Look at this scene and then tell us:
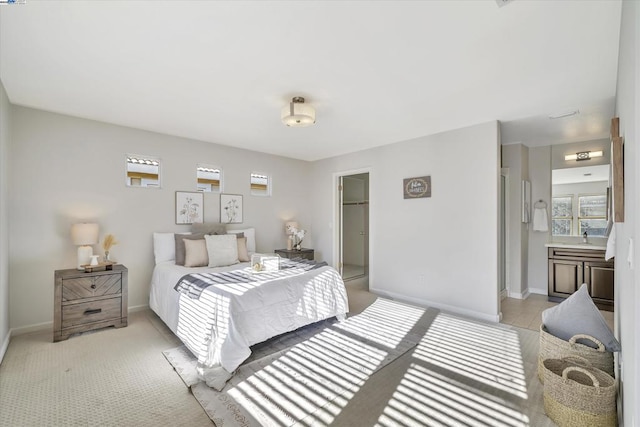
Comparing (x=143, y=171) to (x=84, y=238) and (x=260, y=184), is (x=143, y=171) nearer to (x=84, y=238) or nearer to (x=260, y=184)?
(x=84, y=238)

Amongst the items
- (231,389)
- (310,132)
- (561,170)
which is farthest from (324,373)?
(561,170)

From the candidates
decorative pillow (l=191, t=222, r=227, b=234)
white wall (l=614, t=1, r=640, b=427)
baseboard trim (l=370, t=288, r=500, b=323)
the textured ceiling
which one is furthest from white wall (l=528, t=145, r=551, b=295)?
decorative pillow (l=191, t=222, r=227, b=234)

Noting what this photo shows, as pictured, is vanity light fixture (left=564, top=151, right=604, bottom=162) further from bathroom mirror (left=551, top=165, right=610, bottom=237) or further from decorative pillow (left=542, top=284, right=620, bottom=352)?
decorative pillow (left=542, top=284, right=620, bottom=352)

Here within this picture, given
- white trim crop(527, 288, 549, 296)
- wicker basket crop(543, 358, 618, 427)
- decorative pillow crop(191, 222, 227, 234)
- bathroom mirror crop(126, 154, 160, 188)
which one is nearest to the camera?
wicker basket crop(543, 358, 618, 427)

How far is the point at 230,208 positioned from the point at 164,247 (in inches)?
48.2

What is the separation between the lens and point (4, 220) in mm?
2791

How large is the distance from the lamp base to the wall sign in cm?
426

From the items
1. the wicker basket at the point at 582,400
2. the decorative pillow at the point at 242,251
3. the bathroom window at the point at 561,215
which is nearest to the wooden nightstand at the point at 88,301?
the decorative pillow at the point at 242,251

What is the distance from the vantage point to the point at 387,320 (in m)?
3.56

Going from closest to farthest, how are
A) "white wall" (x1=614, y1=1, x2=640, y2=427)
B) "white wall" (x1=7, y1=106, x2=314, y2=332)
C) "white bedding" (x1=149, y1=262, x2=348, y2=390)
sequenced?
1. "white wall" (x1=614, y1=1, x2=640, y2=427)
2. "white bedding" (x1=149, y1=262, x2=348, y2=390)
3. "white wall" (x1=7, y1=106, x2=314, y2=332)

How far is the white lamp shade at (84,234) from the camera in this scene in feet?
10.5

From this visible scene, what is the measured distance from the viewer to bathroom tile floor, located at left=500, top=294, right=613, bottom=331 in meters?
3.53

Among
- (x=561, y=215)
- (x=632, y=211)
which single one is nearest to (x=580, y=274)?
(x=561, y=215)

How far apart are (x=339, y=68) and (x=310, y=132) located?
70.2 inches
